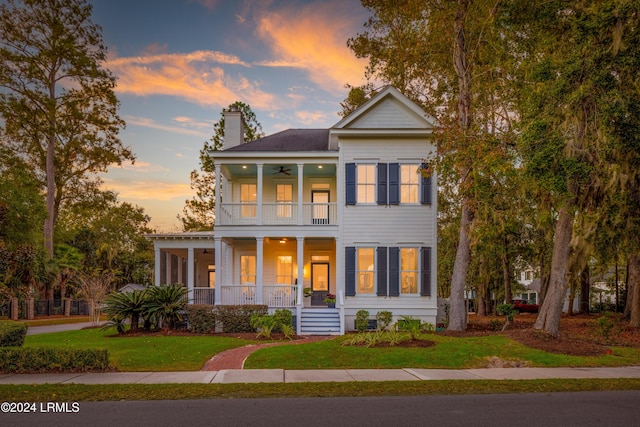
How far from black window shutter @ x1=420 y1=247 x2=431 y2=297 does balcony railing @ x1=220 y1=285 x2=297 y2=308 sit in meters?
5.14

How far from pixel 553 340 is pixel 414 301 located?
5.43 metres

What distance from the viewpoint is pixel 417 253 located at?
57.4 feet

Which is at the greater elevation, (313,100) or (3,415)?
(313,100)

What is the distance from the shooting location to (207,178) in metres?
32.0

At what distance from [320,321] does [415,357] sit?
260 inches

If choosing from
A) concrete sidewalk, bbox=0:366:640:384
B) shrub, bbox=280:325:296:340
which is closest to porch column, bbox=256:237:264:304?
shrub, bbox=280:325:296:340

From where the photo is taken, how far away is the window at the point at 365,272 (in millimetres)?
17609

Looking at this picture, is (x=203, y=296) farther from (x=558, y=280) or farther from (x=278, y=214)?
(x=558, y=280)

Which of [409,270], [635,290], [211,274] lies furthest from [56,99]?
[635,290]

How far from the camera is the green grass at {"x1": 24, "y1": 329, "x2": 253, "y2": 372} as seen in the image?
10.4m

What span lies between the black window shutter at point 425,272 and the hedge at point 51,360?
38.3 feet

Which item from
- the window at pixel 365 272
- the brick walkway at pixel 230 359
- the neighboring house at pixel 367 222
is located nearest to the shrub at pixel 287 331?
the neighboring house at pixel 367 222

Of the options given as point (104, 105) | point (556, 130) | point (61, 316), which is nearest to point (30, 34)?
point (104, 105)

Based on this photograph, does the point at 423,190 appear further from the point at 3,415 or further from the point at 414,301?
the point at 3,415
